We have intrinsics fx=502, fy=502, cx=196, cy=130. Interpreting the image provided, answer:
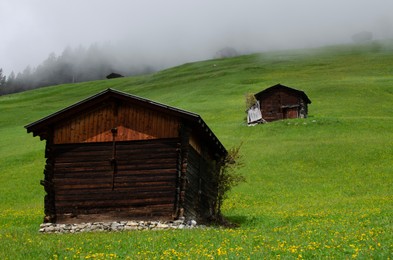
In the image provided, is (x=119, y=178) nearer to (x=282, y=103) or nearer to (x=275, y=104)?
(x=275, y=104)

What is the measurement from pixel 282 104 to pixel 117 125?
49.2 meters

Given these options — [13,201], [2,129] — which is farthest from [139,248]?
[2,129]

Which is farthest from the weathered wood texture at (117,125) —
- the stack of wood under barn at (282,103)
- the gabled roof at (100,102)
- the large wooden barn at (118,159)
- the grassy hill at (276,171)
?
the stack of wood under barn at (282,103)

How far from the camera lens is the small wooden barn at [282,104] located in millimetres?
69312

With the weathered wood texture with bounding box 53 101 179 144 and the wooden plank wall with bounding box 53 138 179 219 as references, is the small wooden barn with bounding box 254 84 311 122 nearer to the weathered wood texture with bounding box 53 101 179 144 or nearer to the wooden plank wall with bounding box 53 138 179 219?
the weathered wood texture with bounding box 53 101 179 144

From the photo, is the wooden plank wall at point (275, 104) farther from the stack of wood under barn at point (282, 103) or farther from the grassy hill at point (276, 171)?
the grassy hill at point (276, 171)

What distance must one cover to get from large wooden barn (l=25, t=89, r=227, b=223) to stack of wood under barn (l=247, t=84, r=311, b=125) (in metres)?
46.0

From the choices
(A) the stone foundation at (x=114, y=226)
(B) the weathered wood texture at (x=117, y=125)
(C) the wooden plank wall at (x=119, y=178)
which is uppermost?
(B) the weathered wood texture at (x=117, y=125)

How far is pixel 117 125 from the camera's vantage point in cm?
2395

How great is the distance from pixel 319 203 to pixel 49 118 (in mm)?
16335

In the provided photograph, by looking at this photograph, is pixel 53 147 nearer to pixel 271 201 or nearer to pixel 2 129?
pixel 271 201

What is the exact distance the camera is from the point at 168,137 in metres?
23.4

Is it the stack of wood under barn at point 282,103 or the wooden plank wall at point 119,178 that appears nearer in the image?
the wooden plank wall at point 119,178

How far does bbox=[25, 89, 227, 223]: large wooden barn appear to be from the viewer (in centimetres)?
2305
